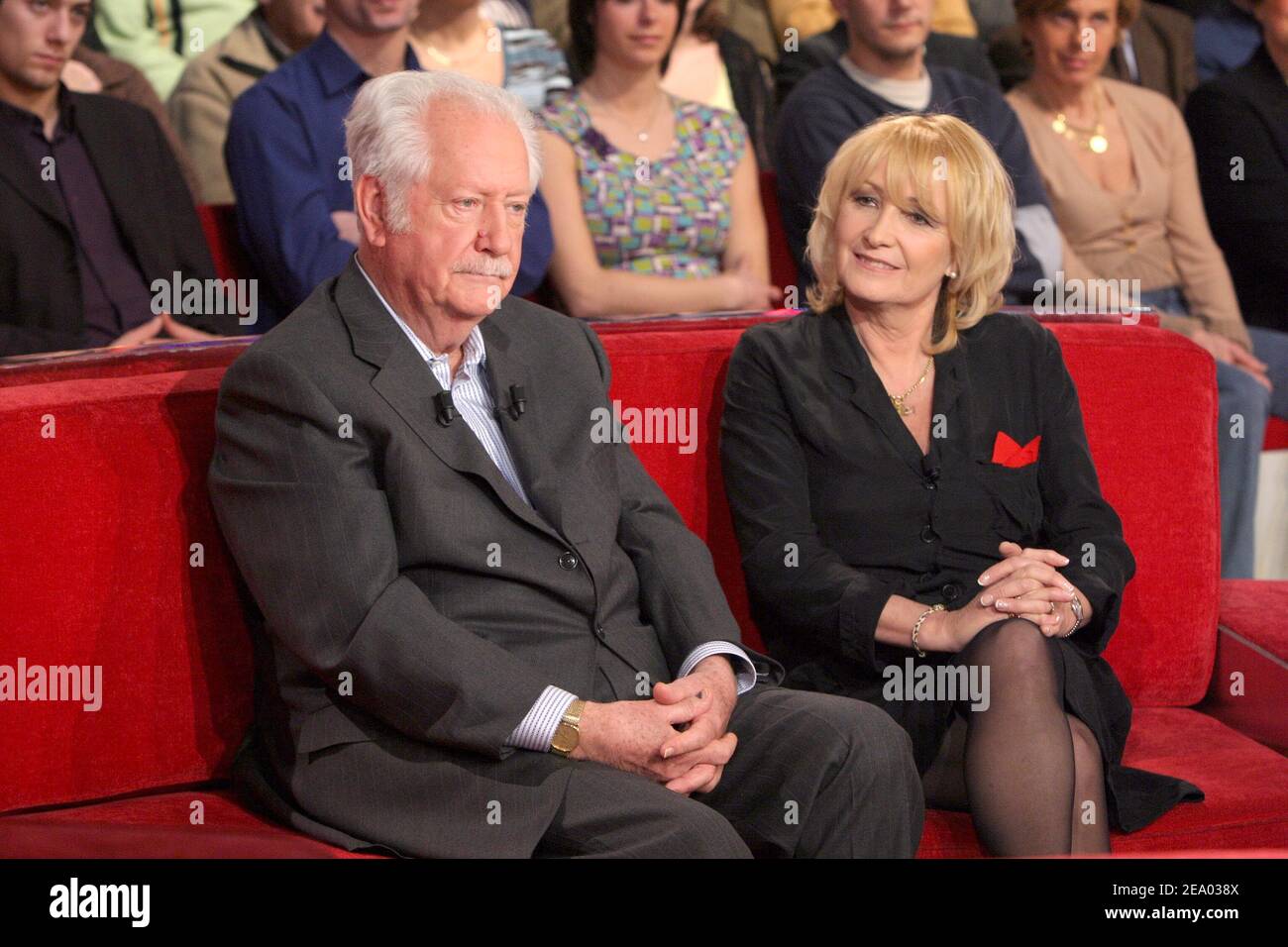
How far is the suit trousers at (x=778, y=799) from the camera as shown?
1.67 m

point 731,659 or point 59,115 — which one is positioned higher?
point 59,115

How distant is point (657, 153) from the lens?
3.29 m

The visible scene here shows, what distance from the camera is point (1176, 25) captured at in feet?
14.5

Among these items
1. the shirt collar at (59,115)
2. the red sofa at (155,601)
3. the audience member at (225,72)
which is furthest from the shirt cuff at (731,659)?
the audience member at (225,72)

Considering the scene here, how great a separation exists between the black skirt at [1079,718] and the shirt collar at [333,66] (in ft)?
5.11

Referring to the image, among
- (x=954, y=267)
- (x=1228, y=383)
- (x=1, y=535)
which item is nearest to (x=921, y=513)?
(x=954, y=267)

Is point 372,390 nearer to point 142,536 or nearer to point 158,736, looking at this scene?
point 142,536

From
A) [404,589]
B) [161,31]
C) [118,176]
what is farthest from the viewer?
[161,31]

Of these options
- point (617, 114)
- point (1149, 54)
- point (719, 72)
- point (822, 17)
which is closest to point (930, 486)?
point (617, 114)

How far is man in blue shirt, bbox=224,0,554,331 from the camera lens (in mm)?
2838

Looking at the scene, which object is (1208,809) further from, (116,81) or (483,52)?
(116,81)

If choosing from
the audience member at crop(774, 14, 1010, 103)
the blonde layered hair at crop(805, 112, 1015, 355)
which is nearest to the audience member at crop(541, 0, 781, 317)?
the audience member at crop(774, 14, 1010, 103)

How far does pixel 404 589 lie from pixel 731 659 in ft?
1.38

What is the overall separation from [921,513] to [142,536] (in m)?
0.98
